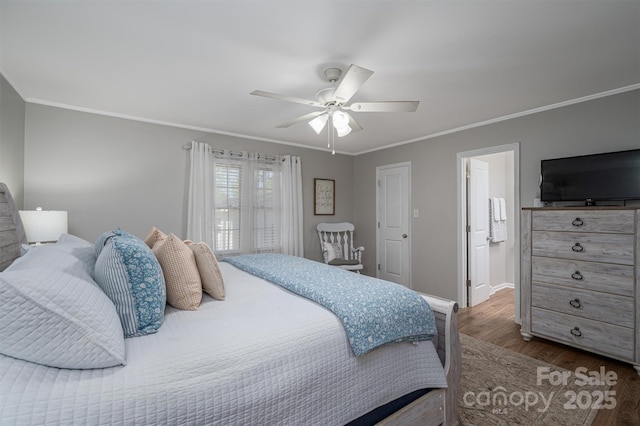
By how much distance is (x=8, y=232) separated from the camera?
1.75 m

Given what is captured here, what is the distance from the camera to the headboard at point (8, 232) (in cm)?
163

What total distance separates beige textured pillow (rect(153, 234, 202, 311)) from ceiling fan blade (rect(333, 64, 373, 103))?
1.42 meters

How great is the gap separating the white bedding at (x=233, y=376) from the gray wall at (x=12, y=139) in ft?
7.20

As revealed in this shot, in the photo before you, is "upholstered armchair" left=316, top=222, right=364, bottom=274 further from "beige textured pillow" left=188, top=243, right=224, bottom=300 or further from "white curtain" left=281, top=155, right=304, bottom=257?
"beige textured pillow" left=188, top=243, right=224, bottom=300

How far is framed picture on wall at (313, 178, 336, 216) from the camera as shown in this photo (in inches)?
191

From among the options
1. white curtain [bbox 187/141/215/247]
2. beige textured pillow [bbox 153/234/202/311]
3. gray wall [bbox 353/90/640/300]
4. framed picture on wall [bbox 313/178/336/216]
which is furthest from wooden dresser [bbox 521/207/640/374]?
white curtain [bbox 187/141/215/247]

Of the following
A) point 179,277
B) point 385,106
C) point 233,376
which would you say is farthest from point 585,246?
point 179,277

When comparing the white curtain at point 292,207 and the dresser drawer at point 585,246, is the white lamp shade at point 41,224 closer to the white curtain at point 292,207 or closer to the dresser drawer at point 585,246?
the white curtain at point 292,207

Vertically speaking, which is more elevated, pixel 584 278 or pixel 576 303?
pixel 584 278

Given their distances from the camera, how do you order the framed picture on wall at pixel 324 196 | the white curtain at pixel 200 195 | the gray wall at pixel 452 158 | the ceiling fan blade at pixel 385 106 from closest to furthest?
the ceiling fan blade at pixel 385 106 → the gray wall at pixel 452 158 → the white curtain at pixel 200 195 → the framed picture on wall at pixel 324 196

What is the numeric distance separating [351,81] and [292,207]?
2.80m

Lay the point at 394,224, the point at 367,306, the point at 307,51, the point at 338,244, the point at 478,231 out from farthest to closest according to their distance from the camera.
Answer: the point at 338,244, the point at 394,224, the point at 478,231, the point at 307,51, the point at 367,306

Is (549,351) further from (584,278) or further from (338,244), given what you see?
(338,244)

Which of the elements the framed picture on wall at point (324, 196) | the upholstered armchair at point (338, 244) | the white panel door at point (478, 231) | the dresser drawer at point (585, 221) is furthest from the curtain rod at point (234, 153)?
the dresser drawer at point (585, 221)
